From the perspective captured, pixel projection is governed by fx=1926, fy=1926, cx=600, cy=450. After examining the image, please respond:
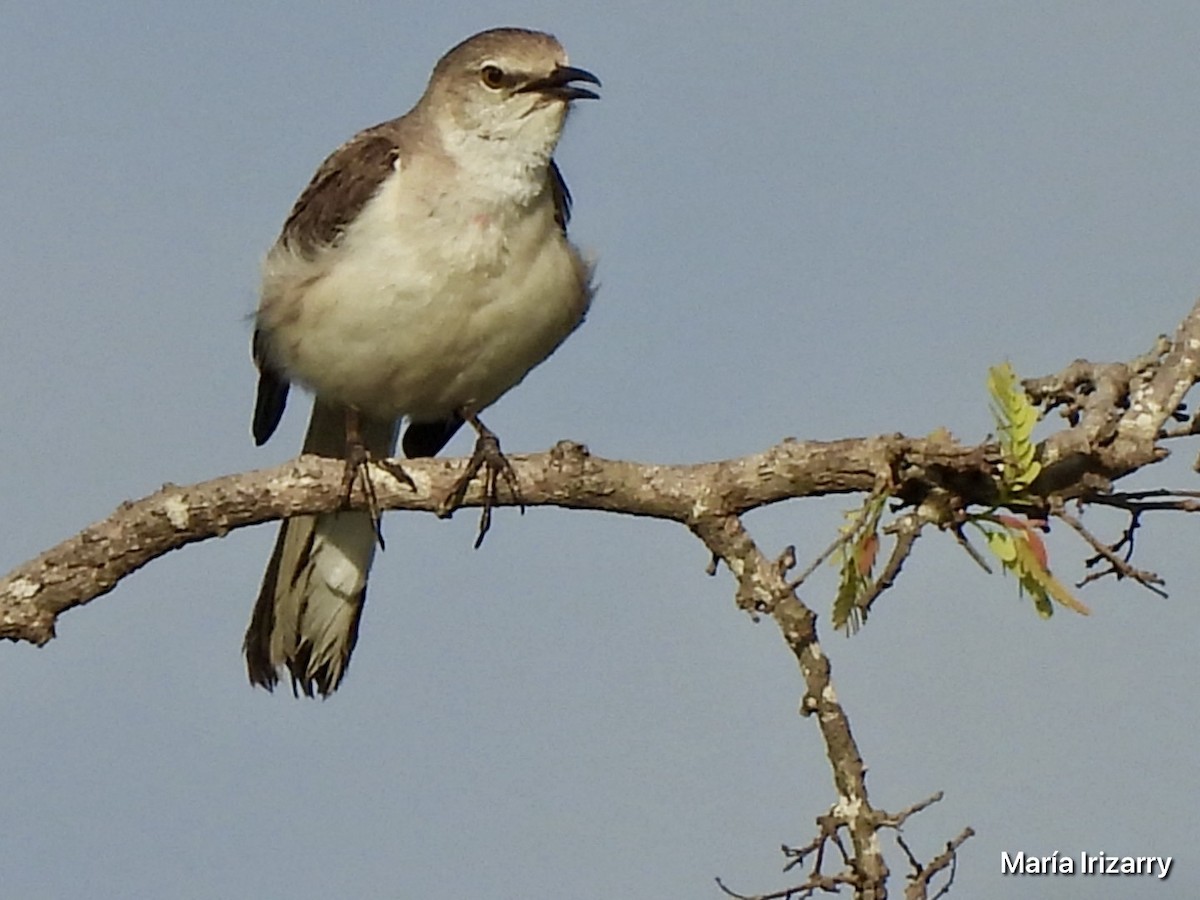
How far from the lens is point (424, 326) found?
5.70 meters

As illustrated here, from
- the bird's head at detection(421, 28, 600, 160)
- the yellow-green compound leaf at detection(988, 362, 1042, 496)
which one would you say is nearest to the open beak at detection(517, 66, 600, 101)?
the bird's head at detection(421, 28, 600, 160)

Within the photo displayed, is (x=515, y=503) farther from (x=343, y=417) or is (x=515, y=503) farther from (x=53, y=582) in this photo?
(x=343, y=417)

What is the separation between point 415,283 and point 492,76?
2.72ft

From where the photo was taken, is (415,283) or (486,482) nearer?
(486,482)

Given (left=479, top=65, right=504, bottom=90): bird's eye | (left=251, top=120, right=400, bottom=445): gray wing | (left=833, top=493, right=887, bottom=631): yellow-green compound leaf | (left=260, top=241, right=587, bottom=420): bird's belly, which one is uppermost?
(left=479, top=65, right=504, bottom=90): bird's eye

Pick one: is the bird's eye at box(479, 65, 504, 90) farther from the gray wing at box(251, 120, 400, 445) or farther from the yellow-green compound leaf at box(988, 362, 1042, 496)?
the yellow-green compound leaf at box(988, 362, 1042, 496)

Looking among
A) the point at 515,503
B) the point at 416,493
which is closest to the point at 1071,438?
the point at 515,503

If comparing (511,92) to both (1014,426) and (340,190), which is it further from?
(1014,426)

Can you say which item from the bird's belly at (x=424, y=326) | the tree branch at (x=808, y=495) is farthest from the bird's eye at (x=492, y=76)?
the tree branch at (x=808, y=495)

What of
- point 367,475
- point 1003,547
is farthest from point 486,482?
point 1003,547

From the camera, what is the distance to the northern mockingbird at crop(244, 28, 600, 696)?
573 cm

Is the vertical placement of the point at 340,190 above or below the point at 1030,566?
above

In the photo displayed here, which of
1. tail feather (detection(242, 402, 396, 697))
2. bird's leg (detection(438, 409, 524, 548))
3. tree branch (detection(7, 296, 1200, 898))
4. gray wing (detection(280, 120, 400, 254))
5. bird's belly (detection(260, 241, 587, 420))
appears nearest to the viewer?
tree branch (detection(7, 296, 1200, 898))

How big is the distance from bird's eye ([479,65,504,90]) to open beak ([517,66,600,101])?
3.1 inches
